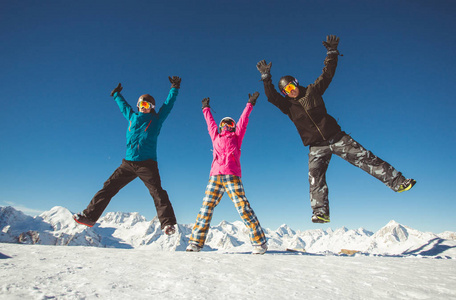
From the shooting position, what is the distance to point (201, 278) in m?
2.39

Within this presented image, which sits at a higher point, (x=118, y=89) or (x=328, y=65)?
(x=328, y=65)

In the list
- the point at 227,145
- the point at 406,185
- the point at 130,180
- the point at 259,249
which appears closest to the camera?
the point at 406,185

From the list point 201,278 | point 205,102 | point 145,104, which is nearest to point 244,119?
point 205,102

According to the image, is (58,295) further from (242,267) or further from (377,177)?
(377,177)

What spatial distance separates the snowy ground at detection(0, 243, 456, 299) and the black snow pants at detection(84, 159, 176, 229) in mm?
2058

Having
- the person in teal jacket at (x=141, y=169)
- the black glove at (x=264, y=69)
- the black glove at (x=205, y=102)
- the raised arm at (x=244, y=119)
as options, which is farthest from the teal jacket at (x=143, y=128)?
the black glove at (x=264, y=69)

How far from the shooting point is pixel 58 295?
6.16 feet

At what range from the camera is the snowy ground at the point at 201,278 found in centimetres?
201

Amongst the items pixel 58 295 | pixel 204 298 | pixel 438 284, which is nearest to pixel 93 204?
pixel 58 295

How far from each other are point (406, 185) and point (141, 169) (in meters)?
5.29

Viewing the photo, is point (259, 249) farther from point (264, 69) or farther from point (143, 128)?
point (264, 69)

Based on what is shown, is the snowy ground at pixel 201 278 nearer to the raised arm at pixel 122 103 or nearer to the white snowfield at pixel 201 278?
the white snowfield at pixel 201 278

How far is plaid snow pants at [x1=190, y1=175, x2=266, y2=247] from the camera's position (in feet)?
15.9

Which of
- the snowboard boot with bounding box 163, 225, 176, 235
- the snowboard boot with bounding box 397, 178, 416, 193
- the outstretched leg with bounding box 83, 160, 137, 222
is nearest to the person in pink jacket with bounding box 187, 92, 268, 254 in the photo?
the snowboard boot with bounding box 163, 225, 176, 235
